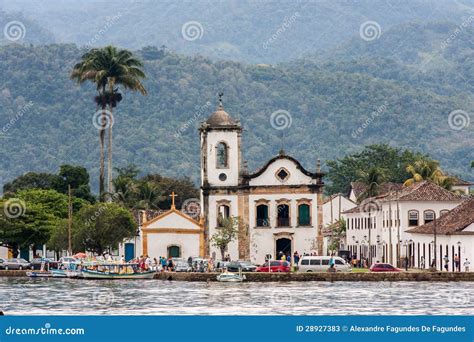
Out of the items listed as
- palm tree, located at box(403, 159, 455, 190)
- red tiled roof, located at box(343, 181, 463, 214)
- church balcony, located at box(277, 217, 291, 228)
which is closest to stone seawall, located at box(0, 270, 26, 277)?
church balcony, located at box(277, 217, 291, 228)

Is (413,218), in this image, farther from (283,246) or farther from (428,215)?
(283,246)

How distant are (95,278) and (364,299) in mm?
37086

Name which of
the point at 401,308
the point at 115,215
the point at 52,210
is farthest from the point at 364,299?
the point at 52,210

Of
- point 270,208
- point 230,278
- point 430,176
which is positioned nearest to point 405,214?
point 270,208

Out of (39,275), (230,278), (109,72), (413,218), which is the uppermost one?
(109,72)

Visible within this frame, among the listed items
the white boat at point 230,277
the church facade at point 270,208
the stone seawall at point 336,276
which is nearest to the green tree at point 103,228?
the church facade at point 270,208

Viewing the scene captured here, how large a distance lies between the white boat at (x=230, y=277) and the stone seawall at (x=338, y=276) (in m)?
0.65

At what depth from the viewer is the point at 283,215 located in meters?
113

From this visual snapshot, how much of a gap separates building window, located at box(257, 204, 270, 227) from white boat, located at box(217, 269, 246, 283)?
55.2ft

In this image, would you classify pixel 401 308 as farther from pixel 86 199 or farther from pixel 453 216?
pixel 86 199

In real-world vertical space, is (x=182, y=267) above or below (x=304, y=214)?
below

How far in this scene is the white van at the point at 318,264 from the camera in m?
99.6

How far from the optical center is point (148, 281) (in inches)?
3866

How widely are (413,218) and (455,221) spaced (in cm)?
1117
